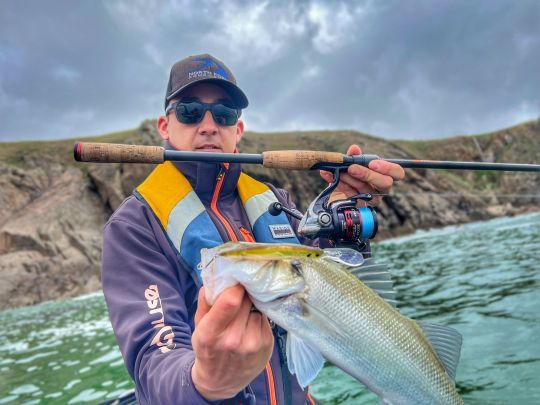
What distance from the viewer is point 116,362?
8.59 meters

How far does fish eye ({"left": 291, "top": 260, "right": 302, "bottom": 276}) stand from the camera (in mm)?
1813

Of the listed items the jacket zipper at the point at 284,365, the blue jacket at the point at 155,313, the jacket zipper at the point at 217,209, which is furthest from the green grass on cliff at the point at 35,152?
the jacket zipper at the point at 284,365

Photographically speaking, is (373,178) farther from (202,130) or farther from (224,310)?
(224,310)

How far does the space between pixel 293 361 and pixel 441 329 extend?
89 cm

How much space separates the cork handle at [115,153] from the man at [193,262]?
0.14 metres

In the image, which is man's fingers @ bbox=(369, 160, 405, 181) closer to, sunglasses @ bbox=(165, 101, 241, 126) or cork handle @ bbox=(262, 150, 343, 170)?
cork handle @ bbox=(262, 150, 343, 170)

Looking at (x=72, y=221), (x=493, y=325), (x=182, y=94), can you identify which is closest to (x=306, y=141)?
(x=72, y=221)

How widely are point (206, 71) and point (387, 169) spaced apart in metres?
1.70

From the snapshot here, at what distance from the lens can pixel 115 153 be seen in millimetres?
3566

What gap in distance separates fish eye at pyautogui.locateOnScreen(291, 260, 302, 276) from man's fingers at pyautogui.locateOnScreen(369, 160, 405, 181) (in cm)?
189

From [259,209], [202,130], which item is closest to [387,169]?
[259,209]

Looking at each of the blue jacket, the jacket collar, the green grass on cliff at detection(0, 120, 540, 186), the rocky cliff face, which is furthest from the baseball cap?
the green grass on cliff at detection(0, 120, 540, 186)

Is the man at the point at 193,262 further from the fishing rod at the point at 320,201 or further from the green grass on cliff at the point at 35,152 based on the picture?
the green grass on cliff at the point at 35,152

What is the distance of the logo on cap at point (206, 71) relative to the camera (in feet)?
11.9
